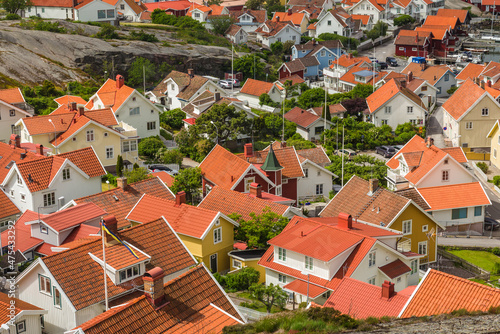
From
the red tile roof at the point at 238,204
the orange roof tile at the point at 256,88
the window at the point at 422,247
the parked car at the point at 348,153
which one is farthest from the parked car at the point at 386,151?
the red tile roof at the point at 238,204

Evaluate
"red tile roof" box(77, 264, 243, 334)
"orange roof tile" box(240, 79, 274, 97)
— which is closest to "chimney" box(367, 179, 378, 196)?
"red tile roof" box(77, 264, 243, 334)

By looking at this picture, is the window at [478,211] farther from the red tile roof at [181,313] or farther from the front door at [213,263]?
the red tile roof at [181,313]

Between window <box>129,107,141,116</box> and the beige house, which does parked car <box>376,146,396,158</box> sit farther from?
window <box>129,107,141,116</box>

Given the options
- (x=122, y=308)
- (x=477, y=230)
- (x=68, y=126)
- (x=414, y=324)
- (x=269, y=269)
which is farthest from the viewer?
(x=68, y=126)

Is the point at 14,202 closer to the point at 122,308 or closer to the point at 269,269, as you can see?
the point at 269,269

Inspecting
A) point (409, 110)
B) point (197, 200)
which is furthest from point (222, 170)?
point (409, 110)

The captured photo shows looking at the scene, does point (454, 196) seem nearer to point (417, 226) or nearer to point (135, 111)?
point (417, 226)
